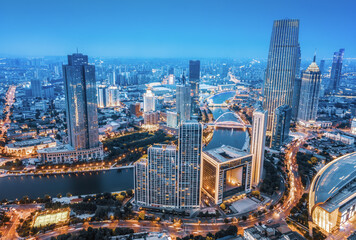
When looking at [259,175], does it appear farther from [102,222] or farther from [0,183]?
[0,183]

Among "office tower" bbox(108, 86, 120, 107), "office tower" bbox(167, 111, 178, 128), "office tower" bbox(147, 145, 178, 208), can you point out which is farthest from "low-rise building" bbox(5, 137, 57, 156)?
"office tower" bbox(108, 86, 120, 107)

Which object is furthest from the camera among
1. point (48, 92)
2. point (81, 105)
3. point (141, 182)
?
point (48, 92)

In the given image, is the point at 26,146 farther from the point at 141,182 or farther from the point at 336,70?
the point at 336,70

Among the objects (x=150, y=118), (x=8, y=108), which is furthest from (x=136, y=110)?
(x=8, y=108)

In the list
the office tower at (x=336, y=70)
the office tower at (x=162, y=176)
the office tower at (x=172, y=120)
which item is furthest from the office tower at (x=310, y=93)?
the office tower at (x=336, y=70)

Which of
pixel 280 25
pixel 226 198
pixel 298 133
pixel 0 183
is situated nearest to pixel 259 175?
pixel 226 198

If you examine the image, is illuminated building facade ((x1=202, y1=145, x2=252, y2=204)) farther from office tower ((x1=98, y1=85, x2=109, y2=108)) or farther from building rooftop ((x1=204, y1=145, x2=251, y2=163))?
office tower ((x1=98, y1=85, x2=109, y2=108))
